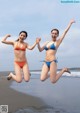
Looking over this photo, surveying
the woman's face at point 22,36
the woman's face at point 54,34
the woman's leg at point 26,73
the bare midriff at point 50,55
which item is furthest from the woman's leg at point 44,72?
the woman's face at point 22,36

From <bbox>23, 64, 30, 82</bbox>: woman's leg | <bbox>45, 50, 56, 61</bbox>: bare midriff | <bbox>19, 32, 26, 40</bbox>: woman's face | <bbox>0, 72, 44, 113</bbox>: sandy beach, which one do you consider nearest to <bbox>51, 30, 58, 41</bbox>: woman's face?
<bbox>45, 50, 56, 61</bbox>: bare midriff

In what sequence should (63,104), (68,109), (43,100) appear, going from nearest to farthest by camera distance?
(68,109)
(63,104)
(43,100)

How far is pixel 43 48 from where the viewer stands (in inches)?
381

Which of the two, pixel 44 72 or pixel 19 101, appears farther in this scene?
pixel 19 101

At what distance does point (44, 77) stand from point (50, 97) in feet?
56.6

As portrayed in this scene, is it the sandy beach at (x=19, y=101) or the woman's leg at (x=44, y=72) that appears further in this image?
the sandy beach at (x=19, y=101)

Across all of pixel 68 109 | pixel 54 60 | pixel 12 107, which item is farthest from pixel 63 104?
pixel 54 60

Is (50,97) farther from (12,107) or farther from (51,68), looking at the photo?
(51,68)

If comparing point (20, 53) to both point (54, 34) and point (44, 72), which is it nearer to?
point (44, 72)

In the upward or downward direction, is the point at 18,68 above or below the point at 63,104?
above

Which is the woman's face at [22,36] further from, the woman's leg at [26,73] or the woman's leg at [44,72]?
the woman's leg at [44,72]

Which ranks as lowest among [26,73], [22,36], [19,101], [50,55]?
[19,101]

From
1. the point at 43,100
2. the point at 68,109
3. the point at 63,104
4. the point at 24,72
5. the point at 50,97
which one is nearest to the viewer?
the point at 24,72

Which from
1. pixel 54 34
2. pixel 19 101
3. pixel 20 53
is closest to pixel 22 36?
pixel 20 53
